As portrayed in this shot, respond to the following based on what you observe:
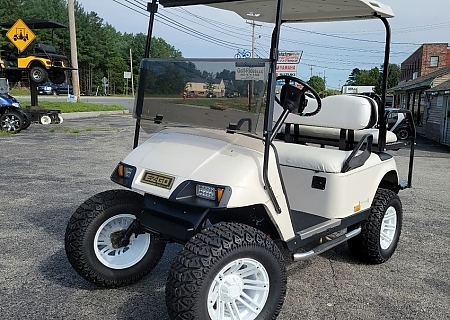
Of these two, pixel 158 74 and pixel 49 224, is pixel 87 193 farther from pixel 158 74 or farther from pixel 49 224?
pixel 158 74

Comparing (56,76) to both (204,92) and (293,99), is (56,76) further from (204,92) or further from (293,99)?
(293,99)

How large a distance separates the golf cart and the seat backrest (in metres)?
0.01

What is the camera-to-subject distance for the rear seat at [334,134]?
3.40m

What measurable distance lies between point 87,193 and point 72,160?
2.74 meters

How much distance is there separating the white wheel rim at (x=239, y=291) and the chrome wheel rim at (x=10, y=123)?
10.9 metres

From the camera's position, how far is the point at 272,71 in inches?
102

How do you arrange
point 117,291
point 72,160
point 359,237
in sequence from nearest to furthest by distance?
1. point 117,291
2. point 359,237
3. point 72,160

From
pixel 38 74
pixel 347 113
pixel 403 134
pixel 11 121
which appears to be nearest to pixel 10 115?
pixel 11 121

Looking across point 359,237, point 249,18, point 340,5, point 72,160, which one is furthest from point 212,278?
point 72,160

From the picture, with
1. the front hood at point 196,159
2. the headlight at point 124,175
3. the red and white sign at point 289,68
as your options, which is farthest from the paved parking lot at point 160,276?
the red and white sign at point 289,68

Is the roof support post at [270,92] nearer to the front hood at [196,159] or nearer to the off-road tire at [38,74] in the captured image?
the front hood at [196,159]

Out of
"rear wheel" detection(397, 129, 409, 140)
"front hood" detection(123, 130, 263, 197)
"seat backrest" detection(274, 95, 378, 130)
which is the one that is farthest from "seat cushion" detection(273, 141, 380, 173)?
"rear wheel" detection(397, 129, 409, 140)

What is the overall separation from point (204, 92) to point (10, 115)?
408 inches

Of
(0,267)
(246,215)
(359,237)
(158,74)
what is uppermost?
(158,74)
